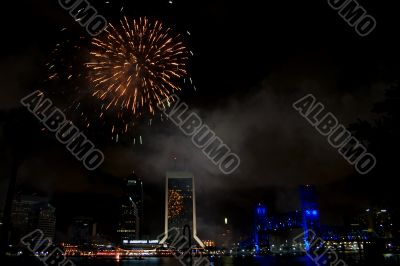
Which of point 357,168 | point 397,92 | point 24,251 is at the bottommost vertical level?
point 24,251

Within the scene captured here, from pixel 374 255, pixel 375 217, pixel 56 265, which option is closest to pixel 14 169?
pixel 56 265

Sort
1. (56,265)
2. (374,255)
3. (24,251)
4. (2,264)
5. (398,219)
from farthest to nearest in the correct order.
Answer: (24,251), (56,265), (2,264), (374,255), (398,219)

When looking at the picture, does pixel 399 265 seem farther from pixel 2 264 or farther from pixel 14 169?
pixel 2 264

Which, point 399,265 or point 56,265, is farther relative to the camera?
point 56,265

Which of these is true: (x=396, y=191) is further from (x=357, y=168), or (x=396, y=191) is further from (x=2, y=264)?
(x=2, y=264)

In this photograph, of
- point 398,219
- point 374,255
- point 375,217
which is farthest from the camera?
point 375,217

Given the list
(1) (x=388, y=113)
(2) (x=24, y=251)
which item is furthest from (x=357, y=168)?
(2) (x=24, y=251)

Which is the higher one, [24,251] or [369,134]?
[369,134]

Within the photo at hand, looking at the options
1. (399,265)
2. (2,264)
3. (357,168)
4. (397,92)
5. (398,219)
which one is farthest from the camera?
(2,264)

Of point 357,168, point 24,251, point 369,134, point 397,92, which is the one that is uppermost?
point 397,92
